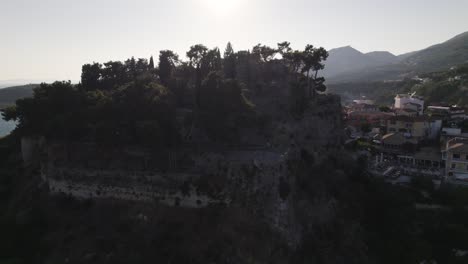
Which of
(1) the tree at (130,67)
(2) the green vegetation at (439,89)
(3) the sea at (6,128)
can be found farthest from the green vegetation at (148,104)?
(2) the green vegetation at (439,89)

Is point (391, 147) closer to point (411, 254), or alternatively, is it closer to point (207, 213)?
point (411, 254)

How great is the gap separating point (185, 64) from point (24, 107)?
649 inches

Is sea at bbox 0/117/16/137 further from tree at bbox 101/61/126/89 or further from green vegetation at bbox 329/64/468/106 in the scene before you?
green vegetation at bbox 329/64/468/106

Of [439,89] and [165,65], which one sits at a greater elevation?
[165,65]

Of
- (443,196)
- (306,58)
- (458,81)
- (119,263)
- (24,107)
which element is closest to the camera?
(119,263)

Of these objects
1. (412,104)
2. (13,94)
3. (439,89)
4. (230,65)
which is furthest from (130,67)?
(13,94)

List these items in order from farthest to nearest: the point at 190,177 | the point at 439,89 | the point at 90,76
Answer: the point at 439,89
the point at 90,76
the point at 190,177

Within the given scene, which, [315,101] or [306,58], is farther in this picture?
[306,58]

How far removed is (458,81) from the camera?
261ft

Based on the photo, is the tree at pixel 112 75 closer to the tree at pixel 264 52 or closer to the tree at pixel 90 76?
the tree at pixel 90 76

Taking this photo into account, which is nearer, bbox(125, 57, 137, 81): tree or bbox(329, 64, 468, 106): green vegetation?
bbox(125, 57, 137, 81): tree

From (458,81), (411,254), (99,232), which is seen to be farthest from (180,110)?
(458,81)

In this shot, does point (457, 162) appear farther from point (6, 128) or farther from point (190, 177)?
point (6, 128)

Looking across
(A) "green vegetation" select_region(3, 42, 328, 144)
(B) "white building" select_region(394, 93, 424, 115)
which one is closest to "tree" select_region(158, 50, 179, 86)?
(A) "green vegetation" select_region(3, 42, 328, 144)
